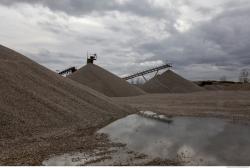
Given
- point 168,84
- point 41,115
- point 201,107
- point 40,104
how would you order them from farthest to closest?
point 168,84
point 201,107
point 40,104
point 41,115

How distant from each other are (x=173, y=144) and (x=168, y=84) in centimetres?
4648

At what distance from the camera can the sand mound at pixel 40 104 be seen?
11.4 metres

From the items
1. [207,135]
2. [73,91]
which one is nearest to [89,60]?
[73,91]

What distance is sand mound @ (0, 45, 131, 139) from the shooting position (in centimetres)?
1140

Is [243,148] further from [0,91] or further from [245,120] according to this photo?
[0,91]

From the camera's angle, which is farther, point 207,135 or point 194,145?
point 207,135

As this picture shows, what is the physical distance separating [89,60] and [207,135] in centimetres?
3950

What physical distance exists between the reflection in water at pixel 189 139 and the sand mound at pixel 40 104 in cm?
172

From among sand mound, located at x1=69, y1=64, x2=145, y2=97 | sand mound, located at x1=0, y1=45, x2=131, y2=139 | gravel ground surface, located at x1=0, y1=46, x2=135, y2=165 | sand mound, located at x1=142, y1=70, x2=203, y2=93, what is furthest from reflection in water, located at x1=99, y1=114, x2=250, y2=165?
sand mound, located at x1=142, y1=70, x2=203, y2=93

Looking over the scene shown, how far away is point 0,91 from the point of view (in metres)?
13.5

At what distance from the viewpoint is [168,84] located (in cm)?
5575

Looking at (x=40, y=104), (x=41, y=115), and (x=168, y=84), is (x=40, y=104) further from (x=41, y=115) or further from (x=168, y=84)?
(x=168, y=84)

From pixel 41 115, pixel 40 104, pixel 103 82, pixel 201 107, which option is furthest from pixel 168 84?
pixel 41 115

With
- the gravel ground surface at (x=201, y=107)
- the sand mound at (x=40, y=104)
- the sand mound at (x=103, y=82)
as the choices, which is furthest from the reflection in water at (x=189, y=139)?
the sand mound at (x=103, y=82)
